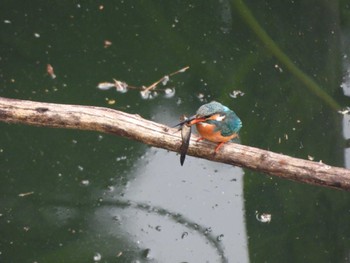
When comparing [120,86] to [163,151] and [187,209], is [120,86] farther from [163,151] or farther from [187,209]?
[187,209]

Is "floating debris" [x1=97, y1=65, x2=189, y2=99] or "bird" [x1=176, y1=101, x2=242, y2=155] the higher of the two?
"floating debris" [x1=97, y1=65, x2=189, y2=99]

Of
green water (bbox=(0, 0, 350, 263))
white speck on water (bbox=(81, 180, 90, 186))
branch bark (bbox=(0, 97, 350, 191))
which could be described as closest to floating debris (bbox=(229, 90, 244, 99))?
green water (bbox=(0, 0, 350, 263))

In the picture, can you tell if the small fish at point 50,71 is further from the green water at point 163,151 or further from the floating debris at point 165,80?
the floating debris at point 165,80

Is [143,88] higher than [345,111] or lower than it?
lower

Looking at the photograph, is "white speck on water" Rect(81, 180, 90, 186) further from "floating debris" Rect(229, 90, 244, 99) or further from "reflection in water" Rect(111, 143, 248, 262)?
"floating debris" Rect(229, 90, 244, 99)

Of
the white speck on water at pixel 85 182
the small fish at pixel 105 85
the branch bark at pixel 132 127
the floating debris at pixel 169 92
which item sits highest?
Result: the floating debris at pixel 169 92

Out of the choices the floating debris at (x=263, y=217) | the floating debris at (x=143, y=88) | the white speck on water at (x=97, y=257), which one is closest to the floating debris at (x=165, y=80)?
the floating debris at (x=143, y=88)

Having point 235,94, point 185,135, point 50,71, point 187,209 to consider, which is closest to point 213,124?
point 185,135

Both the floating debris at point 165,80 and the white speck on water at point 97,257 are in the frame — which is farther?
the floating debris at point 165,80
